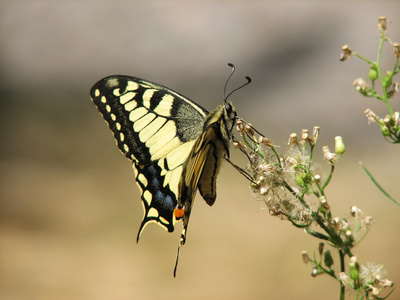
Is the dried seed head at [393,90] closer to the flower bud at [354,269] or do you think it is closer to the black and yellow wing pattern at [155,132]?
the flower bud at [354,269]

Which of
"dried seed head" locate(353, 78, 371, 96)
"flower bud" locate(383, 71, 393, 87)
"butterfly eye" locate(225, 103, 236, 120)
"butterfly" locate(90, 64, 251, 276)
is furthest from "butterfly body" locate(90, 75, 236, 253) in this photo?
"flower bud" locate(383, 71, 393, 87)

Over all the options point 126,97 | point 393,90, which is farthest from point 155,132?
point 393,90

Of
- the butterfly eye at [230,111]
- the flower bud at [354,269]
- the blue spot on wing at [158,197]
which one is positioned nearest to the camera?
the flower bud at [354,269]

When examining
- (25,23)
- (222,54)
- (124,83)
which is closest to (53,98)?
(25,23)

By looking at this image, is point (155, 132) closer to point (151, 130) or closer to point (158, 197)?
point (151, 130)

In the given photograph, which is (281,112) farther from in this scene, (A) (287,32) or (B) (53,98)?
(B) (53,98)

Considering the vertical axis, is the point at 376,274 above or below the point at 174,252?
below

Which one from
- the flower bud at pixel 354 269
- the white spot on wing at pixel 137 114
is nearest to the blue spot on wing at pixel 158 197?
the white spot on wing at pixel 137 114
